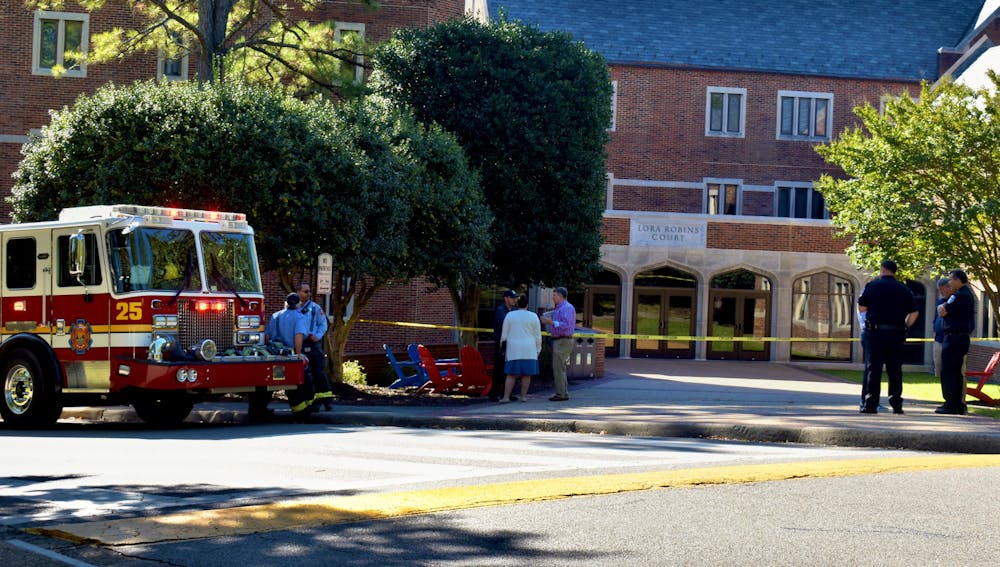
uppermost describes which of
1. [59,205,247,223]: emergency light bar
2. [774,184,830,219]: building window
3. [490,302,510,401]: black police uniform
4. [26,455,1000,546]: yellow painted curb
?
[774,184,830,219]: building window

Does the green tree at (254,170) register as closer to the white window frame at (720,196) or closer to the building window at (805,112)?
the white window frame at (720,196)

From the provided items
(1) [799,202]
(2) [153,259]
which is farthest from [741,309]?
(2) [153,259]

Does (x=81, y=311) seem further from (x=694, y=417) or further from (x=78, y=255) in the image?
(x=694, y=417)

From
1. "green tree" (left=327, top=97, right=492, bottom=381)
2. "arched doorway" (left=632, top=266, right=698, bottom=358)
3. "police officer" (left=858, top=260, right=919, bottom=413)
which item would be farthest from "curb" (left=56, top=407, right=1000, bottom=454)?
Result: "arched doorway" (left=632, top=266, right=698, bottom=358)

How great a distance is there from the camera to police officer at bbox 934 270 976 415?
16.1 metres

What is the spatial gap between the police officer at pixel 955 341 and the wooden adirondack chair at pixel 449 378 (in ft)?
25.7

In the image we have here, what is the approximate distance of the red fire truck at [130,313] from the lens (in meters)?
15.4

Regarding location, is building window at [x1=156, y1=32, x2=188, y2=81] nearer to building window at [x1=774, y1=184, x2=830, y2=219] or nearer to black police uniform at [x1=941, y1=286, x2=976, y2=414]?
building window at [x1=774, y1=184, x2=830, y2=219]

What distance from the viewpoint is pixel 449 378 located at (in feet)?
70.4

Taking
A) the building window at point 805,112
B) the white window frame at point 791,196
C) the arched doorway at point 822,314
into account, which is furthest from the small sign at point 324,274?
the building window at point 805,112

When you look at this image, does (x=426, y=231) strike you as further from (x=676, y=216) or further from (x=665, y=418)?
(x=676, y=216)

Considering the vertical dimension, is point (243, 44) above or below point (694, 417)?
above

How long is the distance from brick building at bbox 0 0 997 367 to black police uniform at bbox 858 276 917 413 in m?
23.1

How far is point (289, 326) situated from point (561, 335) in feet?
13.3
